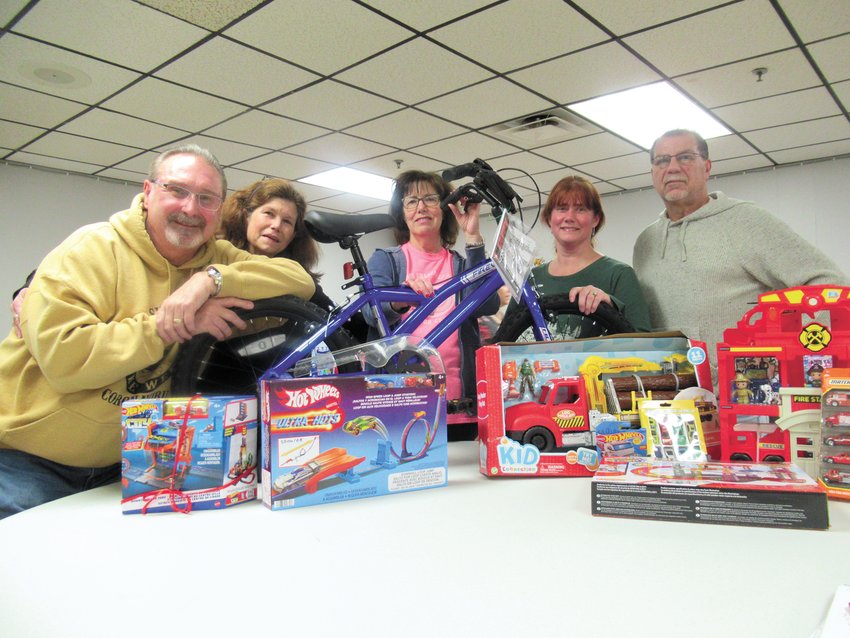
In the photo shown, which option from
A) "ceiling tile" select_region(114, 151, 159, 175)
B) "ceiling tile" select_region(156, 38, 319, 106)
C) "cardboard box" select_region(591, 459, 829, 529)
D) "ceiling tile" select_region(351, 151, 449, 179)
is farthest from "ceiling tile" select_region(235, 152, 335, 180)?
"cardboard box" select_region(591, 459, 829, 529)

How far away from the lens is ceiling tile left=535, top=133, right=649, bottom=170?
458 cm

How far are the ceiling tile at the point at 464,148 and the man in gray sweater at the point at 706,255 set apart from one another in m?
2.80

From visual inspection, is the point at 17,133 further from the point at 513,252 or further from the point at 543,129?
the point at 513,252

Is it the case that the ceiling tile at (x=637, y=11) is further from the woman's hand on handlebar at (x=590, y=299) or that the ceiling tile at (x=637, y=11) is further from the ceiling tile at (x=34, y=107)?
the ceiling tile at (x=34, y=107)

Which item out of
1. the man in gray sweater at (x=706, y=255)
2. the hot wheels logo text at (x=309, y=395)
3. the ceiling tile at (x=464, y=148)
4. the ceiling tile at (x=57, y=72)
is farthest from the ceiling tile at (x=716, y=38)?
the ceiling tile at (x=57, y=72)

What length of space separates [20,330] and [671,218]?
6.08 ft

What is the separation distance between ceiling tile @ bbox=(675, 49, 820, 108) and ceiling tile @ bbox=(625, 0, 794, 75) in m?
0.13

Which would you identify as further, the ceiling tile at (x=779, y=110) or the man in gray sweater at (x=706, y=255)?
the ceiling tile at (x=779, y=110)

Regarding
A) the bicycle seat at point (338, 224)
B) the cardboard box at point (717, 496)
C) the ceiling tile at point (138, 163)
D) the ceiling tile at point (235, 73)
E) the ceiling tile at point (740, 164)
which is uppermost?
the ceiling tile at point (138, 163)

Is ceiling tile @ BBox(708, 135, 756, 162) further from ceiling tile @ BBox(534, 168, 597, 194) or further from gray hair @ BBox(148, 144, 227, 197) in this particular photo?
gray hair @ BBox(148, 144, 227, 197)

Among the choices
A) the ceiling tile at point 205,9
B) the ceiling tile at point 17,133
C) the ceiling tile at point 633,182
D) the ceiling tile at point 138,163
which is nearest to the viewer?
the ceiling tile at point 205,9

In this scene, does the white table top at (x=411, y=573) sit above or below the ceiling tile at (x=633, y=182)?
below

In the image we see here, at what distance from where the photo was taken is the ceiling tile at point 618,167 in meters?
5.12

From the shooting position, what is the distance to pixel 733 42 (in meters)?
2.99
